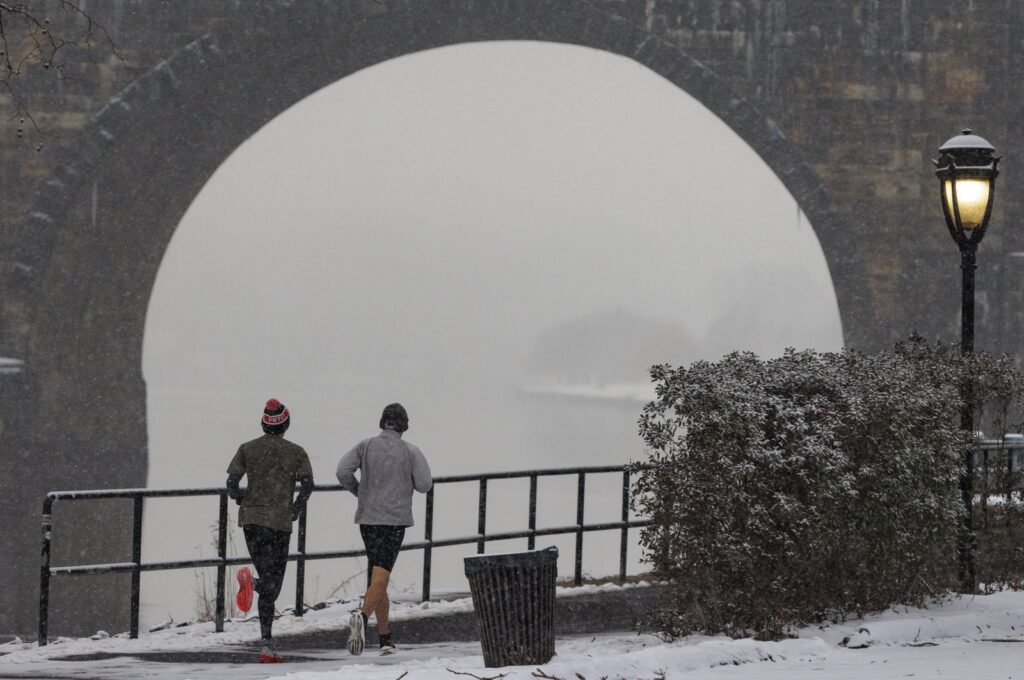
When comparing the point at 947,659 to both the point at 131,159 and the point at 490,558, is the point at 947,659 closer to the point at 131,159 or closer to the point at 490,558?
the point at 490,558

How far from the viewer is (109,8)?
753 inches

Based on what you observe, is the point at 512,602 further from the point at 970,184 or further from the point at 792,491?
the point at 970,184

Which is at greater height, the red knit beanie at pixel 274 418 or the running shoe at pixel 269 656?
the red knit beanie at pixel 274 418

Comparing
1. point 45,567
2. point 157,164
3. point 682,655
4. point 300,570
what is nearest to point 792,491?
point 682,655

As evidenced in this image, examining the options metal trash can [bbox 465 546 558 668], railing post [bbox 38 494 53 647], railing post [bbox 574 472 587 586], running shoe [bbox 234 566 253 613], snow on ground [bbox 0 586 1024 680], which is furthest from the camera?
railing post [bbox 574 472 587 586]

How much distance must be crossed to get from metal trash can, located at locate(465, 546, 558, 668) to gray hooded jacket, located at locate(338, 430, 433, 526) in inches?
Result: 58.8

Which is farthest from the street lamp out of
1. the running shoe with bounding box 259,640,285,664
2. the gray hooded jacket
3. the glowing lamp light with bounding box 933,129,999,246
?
the running shoe with bounding box 259,640,285,664

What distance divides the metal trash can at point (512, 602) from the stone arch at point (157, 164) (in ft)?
39.5

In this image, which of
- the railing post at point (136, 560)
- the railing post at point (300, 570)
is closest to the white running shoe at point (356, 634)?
the railing post at point (300, 570)

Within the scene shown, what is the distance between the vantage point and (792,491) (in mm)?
9102

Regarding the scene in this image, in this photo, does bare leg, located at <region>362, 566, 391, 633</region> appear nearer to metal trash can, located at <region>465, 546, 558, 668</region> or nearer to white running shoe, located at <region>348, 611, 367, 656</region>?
white running shoe, located at <region>348, 611, 367, 656</region>

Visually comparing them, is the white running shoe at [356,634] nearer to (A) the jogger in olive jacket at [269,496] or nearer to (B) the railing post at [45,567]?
(A) the jogger in olive jacket at [269,496]

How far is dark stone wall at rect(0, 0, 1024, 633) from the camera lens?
19.0 meters

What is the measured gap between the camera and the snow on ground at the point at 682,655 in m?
7.66
